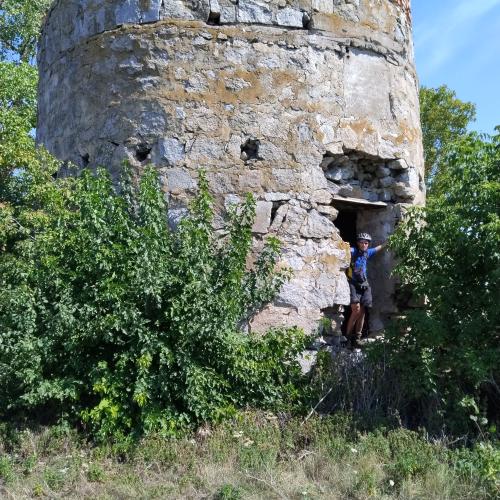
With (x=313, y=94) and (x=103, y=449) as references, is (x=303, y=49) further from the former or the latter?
(x=103, y=449)

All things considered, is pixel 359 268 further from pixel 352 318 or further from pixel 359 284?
pixel 352 318

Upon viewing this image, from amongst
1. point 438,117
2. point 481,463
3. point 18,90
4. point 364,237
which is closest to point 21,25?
point 18,90

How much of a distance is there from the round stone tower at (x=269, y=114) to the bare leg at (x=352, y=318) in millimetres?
332

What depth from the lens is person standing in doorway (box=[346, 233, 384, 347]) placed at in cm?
677

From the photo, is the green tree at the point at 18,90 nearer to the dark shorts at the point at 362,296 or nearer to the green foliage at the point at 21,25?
the green foliage at the point at 21,25

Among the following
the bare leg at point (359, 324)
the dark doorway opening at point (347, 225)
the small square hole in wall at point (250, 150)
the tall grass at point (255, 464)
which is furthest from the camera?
the dark doorway opening at point (347, 225)

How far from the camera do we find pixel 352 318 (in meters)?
6.83

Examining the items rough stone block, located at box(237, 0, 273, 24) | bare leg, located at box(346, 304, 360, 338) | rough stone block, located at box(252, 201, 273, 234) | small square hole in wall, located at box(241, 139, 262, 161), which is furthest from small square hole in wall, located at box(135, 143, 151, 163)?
bare leg, located at box(346, 304, 360, 338)

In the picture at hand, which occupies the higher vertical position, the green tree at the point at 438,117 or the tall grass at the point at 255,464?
the green tree at the point at 438,117

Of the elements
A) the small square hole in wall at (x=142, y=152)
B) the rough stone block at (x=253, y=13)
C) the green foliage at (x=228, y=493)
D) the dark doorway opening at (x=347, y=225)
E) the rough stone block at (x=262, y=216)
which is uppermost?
the rough stone block at (x=253, y=13)

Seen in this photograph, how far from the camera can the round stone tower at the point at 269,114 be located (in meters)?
6.35

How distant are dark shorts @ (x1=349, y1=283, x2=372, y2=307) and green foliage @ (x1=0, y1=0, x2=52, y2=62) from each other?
39.1ft

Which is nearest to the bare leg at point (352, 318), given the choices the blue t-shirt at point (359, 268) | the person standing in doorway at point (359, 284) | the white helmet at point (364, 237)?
the person standing in doorway at point (359, 284)

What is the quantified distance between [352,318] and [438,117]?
10.7 m
